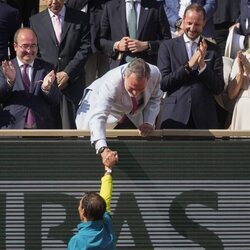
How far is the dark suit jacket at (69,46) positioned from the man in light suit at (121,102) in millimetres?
1018

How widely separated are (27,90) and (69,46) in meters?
1.21

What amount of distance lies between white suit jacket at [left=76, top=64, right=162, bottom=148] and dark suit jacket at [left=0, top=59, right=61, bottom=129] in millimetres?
310

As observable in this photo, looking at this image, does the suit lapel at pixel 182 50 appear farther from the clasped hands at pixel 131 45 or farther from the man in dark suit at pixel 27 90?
the man in dark suit at pixel 27 90

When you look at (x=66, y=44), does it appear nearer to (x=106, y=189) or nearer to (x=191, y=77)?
(x=191, y=77)

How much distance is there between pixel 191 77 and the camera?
417 inches

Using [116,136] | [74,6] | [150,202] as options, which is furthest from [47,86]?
[74,6]

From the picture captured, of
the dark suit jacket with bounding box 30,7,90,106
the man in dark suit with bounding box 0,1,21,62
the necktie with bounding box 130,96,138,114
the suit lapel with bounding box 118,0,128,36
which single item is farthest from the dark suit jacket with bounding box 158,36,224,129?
the man in dark suit with bounding box 0,1,21,62

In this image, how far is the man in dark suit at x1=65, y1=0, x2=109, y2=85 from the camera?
38.6 feet

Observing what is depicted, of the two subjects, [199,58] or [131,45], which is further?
[131,45]

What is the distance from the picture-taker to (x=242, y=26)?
1208cm

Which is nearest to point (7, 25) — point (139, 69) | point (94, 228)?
point (139, 69)

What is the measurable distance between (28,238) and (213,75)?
7.98 feet

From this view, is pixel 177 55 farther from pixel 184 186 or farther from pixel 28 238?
pixel 28 238

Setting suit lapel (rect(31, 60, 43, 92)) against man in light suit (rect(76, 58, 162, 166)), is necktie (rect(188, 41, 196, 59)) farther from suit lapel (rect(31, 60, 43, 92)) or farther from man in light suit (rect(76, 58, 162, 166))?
suit lapel (rect(31, 60, 43, 92))
